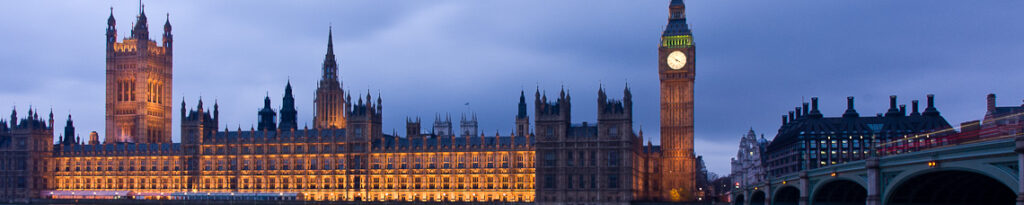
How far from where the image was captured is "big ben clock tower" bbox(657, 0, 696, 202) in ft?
543

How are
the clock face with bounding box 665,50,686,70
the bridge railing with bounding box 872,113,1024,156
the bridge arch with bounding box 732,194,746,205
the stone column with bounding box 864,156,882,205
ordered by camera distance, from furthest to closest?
the clock face with bounding box 665,50,686,70 < the bridge arch with bounding box 732,194,746,205 < the bridge railing with bounding box 872,113,1024,156 < the stone column with bounding box 864,156,882,205

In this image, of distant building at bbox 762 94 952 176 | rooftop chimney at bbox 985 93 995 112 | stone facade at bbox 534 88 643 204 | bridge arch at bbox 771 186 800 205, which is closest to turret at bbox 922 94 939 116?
distant building at bbox 762 94 952 176

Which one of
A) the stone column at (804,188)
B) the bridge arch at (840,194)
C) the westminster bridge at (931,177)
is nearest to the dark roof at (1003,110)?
the bridge arch at (840,194)

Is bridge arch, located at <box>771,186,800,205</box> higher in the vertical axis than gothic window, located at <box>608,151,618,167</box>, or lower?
lower

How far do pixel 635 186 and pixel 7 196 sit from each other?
111 meters

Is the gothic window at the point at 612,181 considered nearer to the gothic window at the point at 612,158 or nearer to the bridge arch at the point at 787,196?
the gothic window at the point at 612,158

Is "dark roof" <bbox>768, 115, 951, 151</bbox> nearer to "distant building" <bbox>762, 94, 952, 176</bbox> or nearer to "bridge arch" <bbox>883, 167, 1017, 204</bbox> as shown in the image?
"distant building" <bbox>762, 94, 952, 176</bbox>

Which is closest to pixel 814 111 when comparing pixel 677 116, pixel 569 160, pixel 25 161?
pixel 677 116

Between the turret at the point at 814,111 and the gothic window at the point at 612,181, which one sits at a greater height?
the turret at the point at 814,111

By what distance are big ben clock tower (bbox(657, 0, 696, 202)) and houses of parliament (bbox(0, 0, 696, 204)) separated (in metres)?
0.16

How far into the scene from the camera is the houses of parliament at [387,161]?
150875 mm

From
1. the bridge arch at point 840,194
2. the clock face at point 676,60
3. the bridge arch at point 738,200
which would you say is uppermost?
the clock face at point 676,60

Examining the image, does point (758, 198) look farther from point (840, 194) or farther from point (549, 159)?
point (840, 194)

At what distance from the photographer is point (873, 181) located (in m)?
62.4
